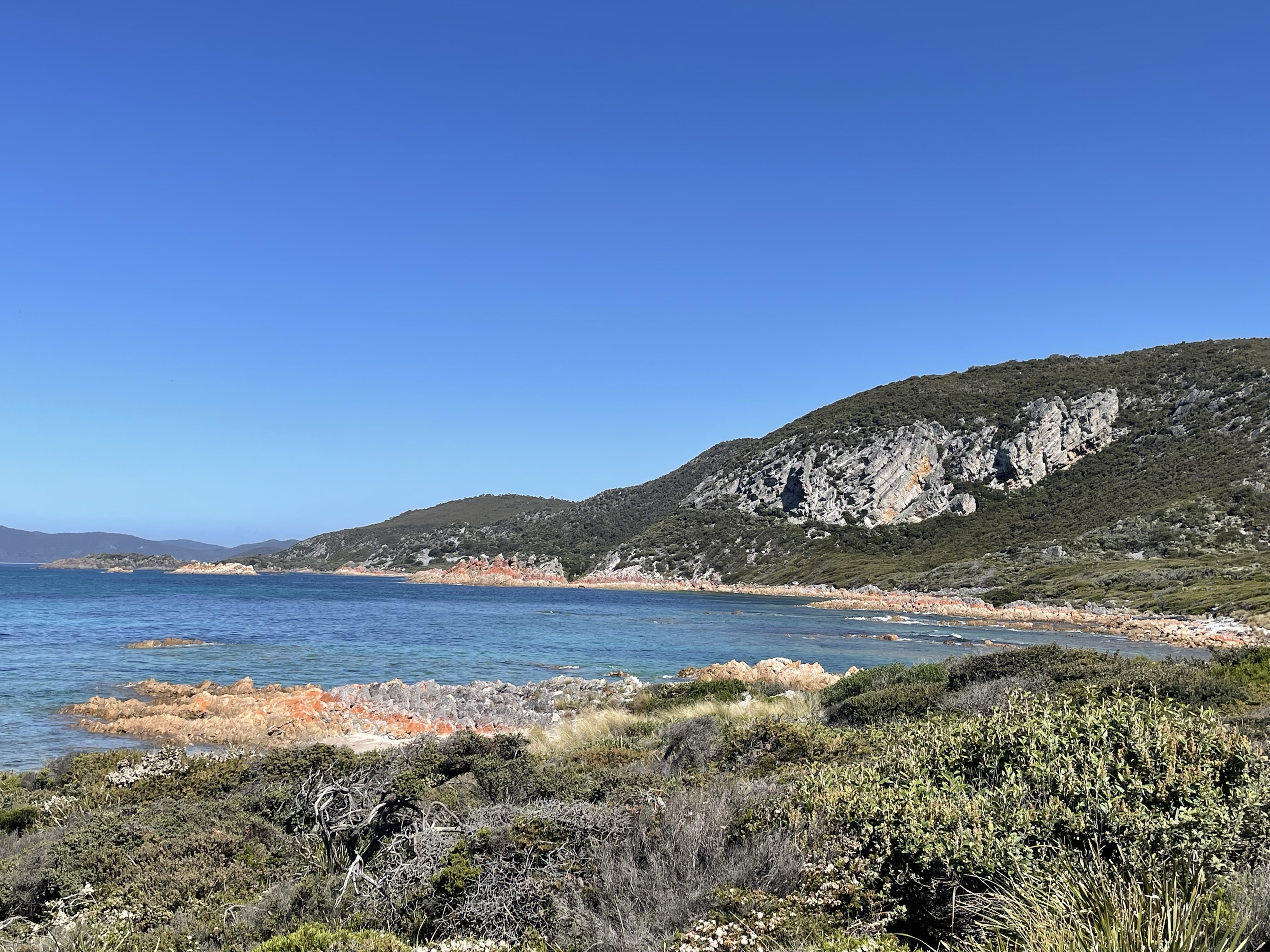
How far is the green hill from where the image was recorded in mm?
64062

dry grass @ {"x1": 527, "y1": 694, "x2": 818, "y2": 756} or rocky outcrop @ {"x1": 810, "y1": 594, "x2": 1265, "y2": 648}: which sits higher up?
dry grass @ {"x1": 527, "y1": 694, "x2": 818, "y2": 756}

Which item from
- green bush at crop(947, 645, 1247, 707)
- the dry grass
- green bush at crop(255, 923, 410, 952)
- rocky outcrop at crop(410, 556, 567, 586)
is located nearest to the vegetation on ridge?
green bush at crop(255, 923, 410, 952)

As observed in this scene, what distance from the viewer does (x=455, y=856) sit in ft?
18.3

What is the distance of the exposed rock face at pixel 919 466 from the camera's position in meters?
97.0

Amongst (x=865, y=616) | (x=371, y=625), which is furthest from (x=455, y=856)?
(x=865, y=616)

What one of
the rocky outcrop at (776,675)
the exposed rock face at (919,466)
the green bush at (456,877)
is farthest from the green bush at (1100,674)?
the exposed rock face at (919,466)

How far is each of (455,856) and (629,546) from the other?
113 metres

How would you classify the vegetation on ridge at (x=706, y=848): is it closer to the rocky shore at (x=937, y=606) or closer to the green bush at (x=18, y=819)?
the green bush at (x=18, y=819)

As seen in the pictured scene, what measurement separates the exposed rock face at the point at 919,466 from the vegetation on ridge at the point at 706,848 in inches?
3873

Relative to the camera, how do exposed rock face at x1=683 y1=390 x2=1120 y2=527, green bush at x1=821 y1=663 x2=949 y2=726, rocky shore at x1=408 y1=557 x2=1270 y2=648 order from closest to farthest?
green bush at x1=821 y1=663 x2=949 y2=726 < rocky shore at x1=408 y1=557 x2=1270 y2=648 < exposed rock face at x1=683 y1=390 x2=1120 y2=527

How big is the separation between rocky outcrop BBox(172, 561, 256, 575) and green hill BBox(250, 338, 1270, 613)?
60.9 metres

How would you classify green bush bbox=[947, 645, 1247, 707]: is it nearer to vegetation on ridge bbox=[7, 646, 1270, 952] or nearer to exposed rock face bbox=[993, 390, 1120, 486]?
vegetation on ridge bbox=[7, 646, 1270, 952]

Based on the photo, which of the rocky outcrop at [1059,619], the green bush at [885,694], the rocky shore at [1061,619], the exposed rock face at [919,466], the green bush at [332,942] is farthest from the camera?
the exposed rock face at [919,466]

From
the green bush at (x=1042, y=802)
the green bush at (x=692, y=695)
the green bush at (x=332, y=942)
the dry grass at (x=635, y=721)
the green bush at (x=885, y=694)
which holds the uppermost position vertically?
the green bush at (x=1042, y=802)
